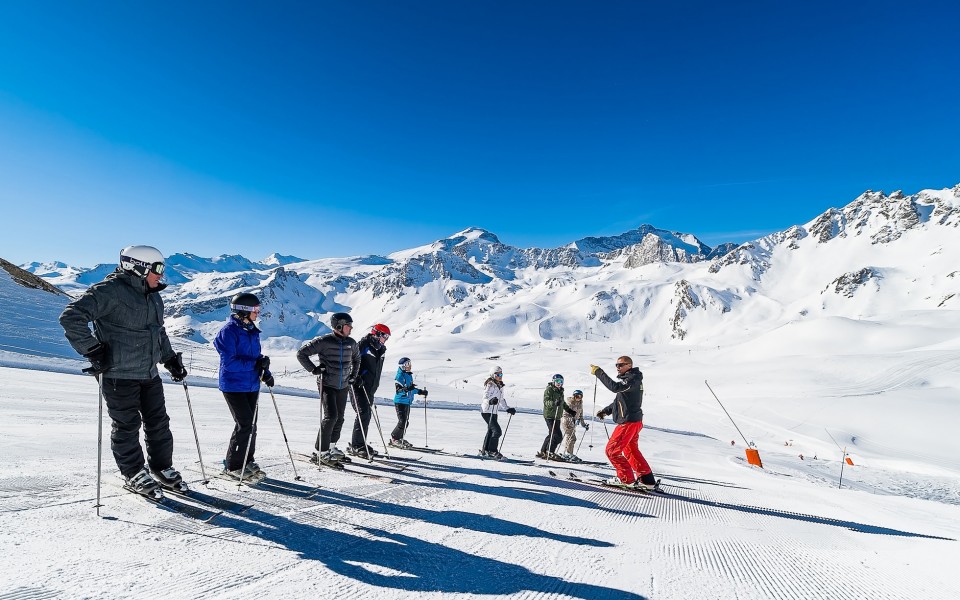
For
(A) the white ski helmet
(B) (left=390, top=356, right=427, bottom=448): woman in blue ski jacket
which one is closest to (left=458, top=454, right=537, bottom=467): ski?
(B) (left=390, top=356, right=427, bottom=448): woman in blue ski jacket

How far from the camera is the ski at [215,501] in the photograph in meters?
4.38

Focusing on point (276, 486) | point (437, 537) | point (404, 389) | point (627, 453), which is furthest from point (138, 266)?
point (627, 453)

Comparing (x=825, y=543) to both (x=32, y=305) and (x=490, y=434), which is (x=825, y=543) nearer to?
(x=490, y=434)

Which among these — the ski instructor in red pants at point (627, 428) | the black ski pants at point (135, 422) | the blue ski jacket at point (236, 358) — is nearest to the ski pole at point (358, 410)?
the blue ski jacket at point (236, 358)

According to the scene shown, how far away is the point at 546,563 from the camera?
12.4 feet

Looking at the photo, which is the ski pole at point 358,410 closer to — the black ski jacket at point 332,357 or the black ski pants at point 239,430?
the black ski jacket at point 332,357

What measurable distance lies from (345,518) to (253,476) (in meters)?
1.77

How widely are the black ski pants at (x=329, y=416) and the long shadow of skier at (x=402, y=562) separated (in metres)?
2.82

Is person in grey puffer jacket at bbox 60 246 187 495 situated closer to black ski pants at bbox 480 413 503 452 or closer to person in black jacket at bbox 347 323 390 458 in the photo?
person in black jacket at bbox 347 323 390 458

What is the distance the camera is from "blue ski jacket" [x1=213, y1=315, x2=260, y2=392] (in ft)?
18.3

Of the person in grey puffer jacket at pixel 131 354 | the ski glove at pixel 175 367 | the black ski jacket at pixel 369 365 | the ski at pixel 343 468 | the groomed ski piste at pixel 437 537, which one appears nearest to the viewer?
the groomed ski piste at pixel 437 537

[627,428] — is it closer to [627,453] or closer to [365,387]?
[627,453]

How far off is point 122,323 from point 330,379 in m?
3.04

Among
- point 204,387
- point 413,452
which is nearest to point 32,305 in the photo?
point 204,387
